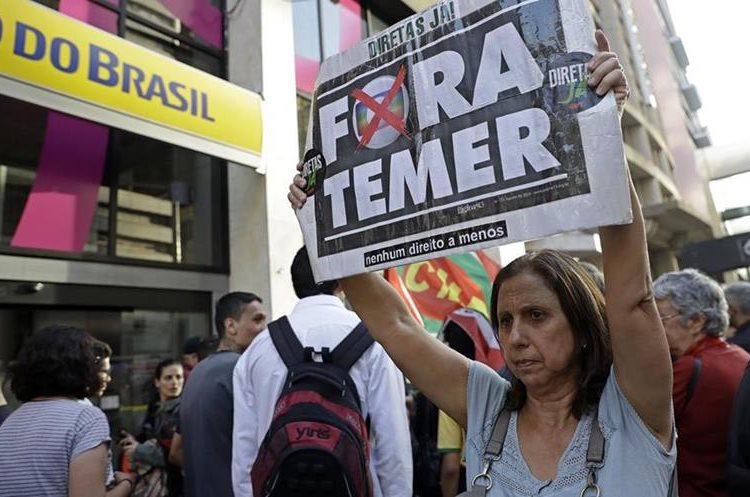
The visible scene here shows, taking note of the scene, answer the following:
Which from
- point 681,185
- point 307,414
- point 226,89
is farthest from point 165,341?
point 681,185

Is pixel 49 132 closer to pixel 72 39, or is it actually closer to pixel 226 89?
pixel 72 39

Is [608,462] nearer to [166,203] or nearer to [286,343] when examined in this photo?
[286,343]

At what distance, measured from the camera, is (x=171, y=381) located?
4.46m

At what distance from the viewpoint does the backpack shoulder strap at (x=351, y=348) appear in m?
2.30

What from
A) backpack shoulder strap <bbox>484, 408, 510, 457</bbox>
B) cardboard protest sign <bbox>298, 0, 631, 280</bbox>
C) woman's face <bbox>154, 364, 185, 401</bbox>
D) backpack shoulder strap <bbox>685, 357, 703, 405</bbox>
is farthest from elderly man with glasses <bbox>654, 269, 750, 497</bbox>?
woman's face <bbox>154, 364, 185, 401</bbox>

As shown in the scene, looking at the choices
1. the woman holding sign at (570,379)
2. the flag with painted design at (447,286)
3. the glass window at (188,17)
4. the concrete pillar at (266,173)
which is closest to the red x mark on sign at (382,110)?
the woman holding sign at (570,379)

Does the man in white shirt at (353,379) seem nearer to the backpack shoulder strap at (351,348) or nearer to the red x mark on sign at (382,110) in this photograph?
the backpack shoulder strap at (351,348)

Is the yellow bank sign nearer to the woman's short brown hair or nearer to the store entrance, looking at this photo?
the store entrance

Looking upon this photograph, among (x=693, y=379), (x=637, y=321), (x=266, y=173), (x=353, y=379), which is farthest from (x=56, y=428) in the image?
(x=266, y=173)

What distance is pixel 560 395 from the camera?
4.60ft

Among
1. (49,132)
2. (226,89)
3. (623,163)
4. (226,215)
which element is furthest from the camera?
(226,215)

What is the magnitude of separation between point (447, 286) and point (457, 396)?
305 cm

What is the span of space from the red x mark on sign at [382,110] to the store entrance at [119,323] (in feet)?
12.9

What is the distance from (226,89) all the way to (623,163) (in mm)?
4944
